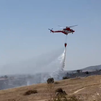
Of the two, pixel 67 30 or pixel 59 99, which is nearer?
pixel 59 99

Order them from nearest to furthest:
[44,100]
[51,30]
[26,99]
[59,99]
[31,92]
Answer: [59,99] → [44,100] → [26,99] → [31,92] → [51,30]

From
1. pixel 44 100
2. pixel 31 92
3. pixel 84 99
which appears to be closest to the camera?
pixel 84 99

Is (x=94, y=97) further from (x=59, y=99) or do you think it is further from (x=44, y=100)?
(x=59, y=99)

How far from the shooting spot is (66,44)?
6838 centimetres

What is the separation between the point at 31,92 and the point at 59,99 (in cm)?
2404

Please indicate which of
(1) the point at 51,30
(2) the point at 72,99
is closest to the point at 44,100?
(2) the point at 72,99

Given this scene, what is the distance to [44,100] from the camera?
37469 millimetres

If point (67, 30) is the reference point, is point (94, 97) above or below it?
below

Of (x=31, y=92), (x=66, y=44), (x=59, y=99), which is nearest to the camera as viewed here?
(x=59, y=99)

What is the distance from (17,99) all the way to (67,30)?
34546 mm

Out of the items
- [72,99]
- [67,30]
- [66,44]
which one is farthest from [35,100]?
[67,30]

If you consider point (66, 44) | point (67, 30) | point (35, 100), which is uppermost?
point (67, 30)

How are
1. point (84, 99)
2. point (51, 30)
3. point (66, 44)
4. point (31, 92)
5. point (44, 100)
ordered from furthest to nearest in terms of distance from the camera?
point (51, 30) < point (66, 44) < point (31, 92) < point (44, 100) < point (84, 99)

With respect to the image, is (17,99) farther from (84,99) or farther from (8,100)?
(84,99)
